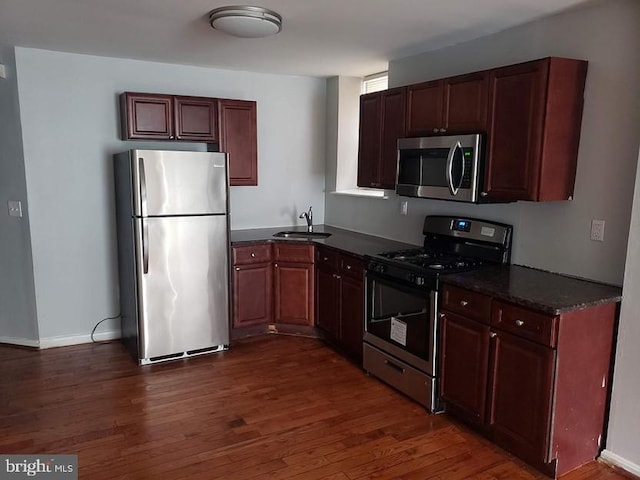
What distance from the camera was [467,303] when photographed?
272 centimetres

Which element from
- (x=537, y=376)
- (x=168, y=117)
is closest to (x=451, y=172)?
(x=537, y=376)

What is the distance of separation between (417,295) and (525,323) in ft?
2.46

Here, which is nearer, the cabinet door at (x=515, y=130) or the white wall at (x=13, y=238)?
the cabinet door at (x=515, y=130)

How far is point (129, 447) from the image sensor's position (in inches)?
104

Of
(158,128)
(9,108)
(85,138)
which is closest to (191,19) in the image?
(158,128)

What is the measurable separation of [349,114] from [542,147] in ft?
8.29

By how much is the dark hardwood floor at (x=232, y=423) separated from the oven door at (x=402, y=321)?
315 mm

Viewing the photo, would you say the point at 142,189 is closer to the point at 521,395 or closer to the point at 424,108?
the point at 424,108

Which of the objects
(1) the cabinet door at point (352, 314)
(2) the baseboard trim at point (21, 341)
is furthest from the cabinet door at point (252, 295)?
(2) the baseboard trim at point (21, 341)

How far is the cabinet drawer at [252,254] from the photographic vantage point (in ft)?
13.6

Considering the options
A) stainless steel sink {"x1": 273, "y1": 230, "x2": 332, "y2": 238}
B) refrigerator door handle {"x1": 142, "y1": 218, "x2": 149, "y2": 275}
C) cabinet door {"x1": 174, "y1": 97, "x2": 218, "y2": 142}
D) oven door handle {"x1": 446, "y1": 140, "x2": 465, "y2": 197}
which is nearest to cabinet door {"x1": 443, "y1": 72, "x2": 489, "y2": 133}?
oven door handle {"x1": 446, "y1": 140, "x2": 465, "y2": 197}

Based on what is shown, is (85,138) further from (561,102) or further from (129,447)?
(561,102)

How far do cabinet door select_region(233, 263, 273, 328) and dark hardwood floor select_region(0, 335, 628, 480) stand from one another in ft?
1.46

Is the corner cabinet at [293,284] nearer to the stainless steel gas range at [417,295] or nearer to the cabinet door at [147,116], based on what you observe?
the stainless steel gas range at [417,295]
